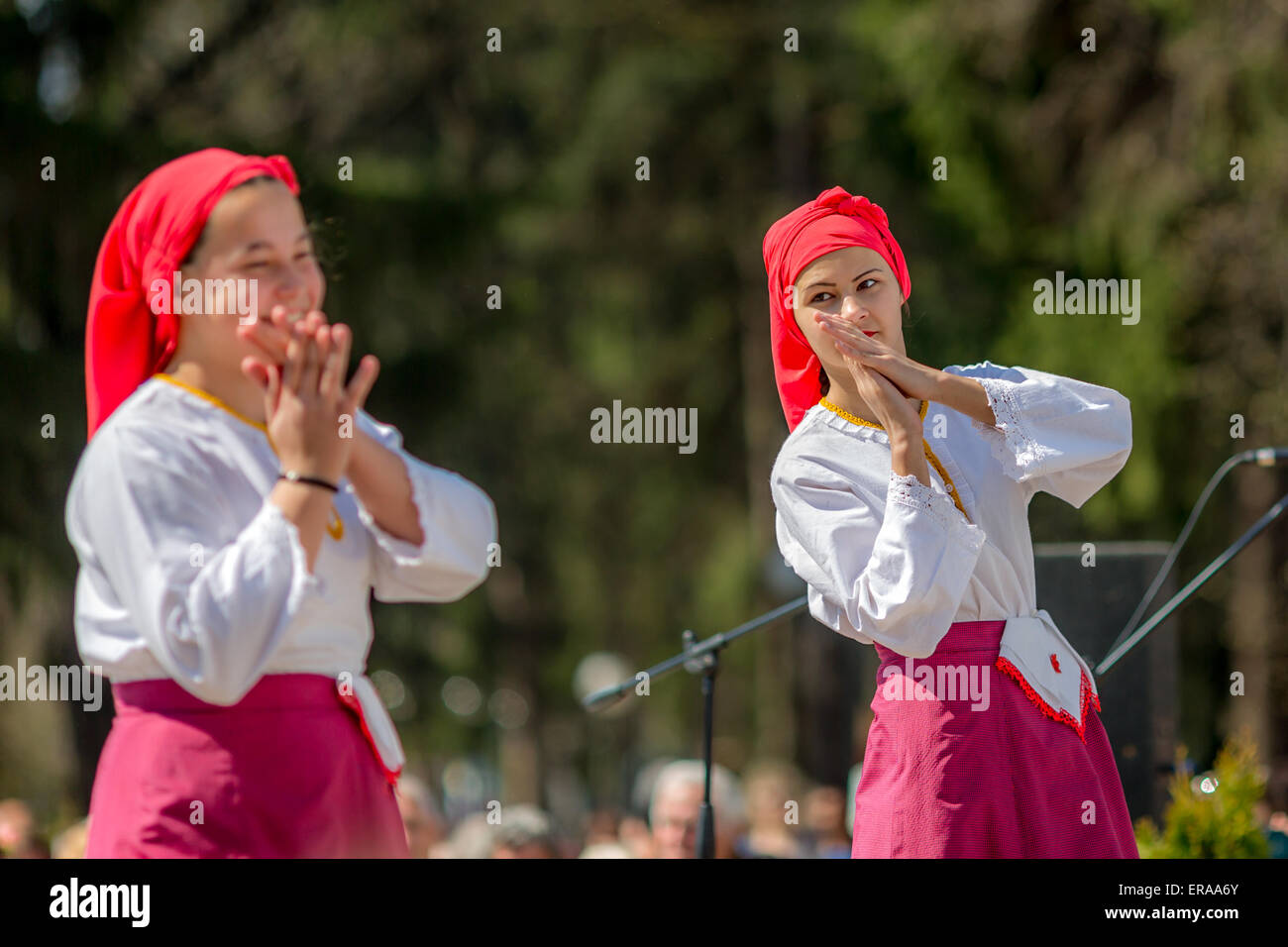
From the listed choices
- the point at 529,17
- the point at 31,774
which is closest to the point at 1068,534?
the point at 529,17

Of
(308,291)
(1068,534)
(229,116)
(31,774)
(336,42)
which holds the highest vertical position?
(336,42)

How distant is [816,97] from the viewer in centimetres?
1091

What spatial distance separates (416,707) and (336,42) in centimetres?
722

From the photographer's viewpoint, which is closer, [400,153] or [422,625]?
[400,153]

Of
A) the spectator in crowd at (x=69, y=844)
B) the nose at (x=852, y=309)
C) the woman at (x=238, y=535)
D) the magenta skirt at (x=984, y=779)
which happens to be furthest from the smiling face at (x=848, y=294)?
the spectator in crowd at (x=69, y=844)

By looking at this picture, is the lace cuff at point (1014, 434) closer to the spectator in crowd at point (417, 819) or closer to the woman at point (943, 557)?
the woman at point (943, 557)

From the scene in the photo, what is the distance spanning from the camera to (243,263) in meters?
2.55

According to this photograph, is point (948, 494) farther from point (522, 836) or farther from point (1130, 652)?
point (522, 836)

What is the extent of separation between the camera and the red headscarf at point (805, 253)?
2971 millimetres

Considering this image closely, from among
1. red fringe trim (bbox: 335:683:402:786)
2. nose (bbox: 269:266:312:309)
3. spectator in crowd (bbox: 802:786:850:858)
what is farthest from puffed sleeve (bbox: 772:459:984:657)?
spectator in crowd (bbox: 802:786:850:858)

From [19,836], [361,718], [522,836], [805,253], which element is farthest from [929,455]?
[19,836]

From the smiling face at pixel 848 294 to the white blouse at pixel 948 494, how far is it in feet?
0.48

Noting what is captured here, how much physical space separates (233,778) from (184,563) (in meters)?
0.37
